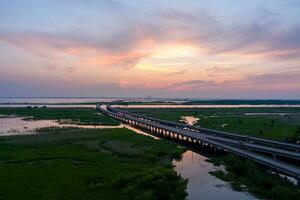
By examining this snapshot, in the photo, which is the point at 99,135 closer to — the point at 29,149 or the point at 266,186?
the point at 29,149

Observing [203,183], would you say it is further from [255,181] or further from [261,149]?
[261,149]

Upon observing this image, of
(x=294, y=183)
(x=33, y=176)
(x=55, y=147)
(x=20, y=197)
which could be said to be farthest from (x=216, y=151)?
(x=20, y=197)

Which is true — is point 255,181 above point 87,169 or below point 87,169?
below

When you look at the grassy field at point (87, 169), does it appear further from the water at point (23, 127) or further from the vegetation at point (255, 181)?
the water at point (23, 127)

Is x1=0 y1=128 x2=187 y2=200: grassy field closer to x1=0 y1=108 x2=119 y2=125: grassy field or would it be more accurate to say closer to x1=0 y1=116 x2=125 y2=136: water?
x1=0 y1=116 x2=125 y2=136: water

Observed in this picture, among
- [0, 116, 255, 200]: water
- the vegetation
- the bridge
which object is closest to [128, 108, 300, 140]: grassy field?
the bridge

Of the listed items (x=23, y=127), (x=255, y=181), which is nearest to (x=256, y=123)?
(x=23, y=127)
